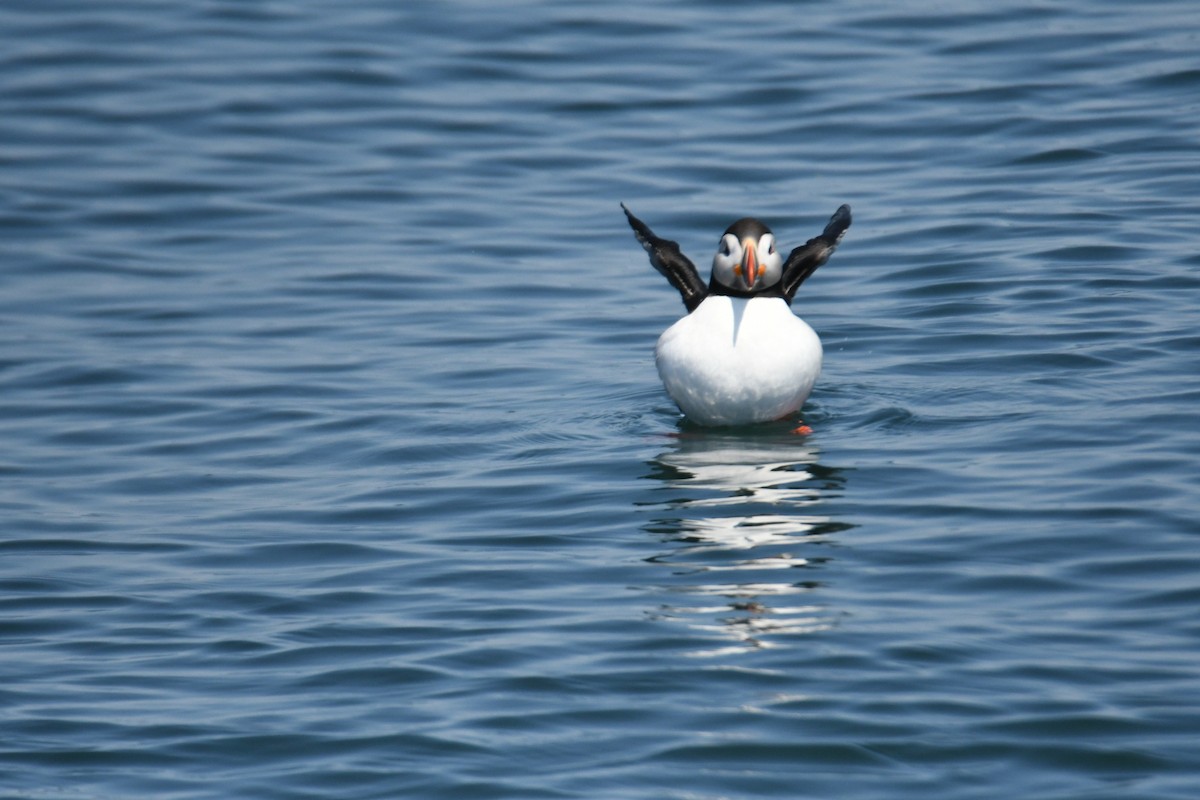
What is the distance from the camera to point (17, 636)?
778 centimetres

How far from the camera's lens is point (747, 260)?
9.55 metres

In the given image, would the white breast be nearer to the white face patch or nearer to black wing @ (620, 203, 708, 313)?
the white face patch

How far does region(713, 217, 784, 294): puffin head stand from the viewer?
9.61 m

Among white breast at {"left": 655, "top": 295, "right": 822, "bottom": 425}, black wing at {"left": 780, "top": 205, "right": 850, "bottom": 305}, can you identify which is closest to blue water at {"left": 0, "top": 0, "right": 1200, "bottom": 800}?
white breast at {"left": 655, "top": 295, "right": 822, "bottom": 425}

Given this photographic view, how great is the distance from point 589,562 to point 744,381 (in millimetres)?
1962

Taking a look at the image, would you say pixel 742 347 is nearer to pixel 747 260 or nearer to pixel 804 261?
pixel 747 260

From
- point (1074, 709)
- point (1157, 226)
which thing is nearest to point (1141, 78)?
point (1157, 226)

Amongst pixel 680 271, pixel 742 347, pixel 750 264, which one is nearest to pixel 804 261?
pixel 680 271

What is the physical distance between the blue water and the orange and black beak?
3.07ft

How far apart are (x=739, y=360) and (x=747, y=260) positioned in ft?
1.83

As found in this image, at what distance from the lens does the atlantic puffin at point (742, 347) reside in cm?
975

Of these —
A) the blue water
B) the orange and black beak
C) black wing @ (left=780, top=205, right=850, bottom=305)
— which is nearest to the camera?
the blue water

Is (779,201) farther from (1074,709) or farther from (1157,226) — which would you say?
(1074,709)

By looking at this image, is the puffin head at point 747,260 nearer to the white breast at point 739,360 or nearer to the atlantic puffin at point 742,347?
the atlantic puffin at point 742,347
